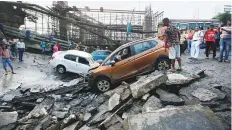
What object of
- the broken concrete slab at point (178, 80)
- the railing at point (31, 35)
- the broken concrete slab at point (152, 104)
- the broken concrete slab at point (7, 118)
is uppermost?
the railing at point (31, 35)

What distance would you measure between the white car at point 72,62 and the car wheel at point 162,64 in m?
7.59

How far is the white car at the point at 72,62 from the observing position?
16.9 meters

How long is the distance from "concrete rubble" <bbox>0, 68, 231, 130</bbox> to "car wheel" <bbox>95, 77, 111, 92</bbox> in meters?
0.34

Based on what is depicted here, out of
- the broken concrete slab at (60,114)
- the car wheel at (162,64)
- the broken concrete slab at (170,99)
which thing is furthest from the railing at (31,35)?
the broken concrete slab at (170,99)

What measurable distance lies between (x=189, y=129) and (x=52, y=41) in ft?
73.5

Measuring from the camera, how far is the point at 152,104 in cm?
664

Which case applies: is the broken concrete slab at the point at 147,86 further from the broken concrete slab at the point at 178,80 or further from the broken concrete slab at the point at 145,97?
the broken concrete slab at the point at 178,80

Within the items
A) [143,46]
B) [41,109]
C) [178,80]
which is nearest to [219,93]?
[178,80]

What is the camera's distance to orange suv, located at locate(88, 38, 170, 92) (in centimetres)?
989

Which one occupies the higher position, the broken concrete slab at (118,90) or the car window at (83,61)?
the car window at (83,61)

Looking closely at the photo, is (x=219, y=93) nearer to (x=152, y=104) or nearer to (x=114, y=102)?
(x=152, y=104)

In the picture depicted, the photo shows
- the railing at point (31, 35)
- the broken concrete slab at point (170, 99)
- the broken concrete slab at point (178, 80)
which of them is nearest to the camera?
the broken concrete slab at point (170, 99)

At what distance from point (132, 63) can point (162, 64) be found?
114cm

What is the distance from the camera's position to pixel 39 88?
1246 cm
